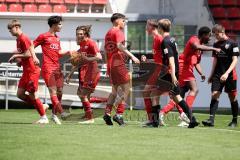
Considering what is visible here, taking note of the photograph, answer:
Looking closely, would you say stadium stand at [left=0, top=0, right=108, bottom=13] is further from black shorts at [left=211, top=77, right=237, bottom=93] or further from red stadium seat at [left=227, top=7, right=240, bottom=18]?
black shorts at [left=211, top=77, right=237, bottom=93]

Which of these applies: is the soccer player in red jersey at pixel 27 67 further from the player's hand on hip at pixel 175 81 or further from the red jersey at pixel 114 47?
the player's hand on hip at pixel 175 81

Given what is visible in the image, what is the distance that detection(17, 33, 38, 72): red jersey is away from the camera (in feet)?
48.4

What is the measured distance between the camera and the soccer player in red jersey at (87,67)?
15.4 metres

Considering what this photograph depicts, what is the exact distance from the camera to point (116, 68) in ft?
48.3

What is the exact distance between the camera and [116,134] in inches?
488

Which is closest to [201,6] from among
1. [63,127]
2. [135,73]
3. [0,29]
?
[0,29]

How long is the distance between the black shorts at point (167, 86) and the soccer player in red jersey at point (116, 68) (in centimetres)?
61

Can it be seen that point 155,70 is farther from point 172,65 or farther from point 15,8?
point 15,8

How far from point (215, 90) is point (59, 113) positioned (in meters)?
2.83

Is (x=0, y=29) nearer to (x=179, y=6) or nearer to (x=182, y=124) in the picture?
(x=179, y=6)

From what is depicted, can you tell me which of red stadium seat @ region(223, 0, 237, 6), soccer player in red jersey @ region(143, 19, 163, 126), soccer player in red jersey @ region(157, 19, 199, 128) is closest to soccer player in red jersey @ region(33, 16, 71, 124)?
soccer player in red jersey @ region(143, 19, 163, 126)

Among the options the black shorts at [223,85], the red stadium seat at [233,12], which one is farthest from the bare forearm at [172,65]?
the red stadium seat at [233,12]

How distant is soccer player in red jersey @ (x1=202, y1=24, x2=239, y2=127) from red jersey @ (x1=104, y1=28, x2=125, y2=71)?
1820 millimetres

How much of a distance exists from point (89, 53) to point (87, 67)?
1.22 ft
